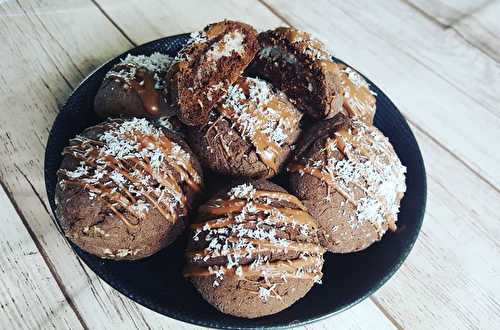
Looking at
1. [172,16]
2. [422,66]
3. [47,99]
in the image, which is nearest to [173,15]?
[172,16]

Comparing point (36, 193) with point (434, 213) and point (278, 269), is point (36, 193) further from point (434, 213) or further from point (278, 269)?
point (434, 213)

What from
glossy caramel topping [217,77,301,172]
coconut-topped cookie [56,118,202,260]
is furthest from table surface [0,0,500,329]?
glossy caramel topping [217,77,301,172]

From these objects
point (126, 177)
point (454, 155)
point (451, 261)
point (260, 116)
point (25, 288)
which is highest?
point (260, 116)

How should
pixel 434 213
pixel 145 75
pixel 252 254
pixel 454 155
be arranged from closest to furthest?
pixel 252 254 → pixel 145 75 → pixel 434 213 → pixel 454 155

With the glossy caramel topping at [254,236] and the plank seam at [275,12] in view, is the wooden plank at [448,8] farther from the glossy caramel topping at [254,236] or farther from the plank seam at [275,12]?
the glossy caramel topping at [254,236]

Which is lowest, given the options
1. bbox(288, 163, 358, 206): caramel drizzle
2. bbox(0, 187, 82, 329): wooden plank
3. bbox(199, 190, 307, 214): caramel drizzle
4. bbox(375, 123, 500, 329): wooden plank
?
bbox(0, 187, 82, 329): wooden plank

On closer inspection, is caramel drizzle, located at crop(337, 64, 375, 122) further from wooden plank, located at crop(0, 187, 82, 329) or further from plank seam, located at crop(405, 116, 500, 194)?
wooden plank, located at crop(0, 187, 82, 329)

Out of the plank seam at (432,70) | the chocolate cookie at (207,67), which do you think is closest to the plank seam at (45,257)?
the chocolate cookie at (207,67)

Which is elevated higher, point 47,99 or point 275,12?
point 275,12
